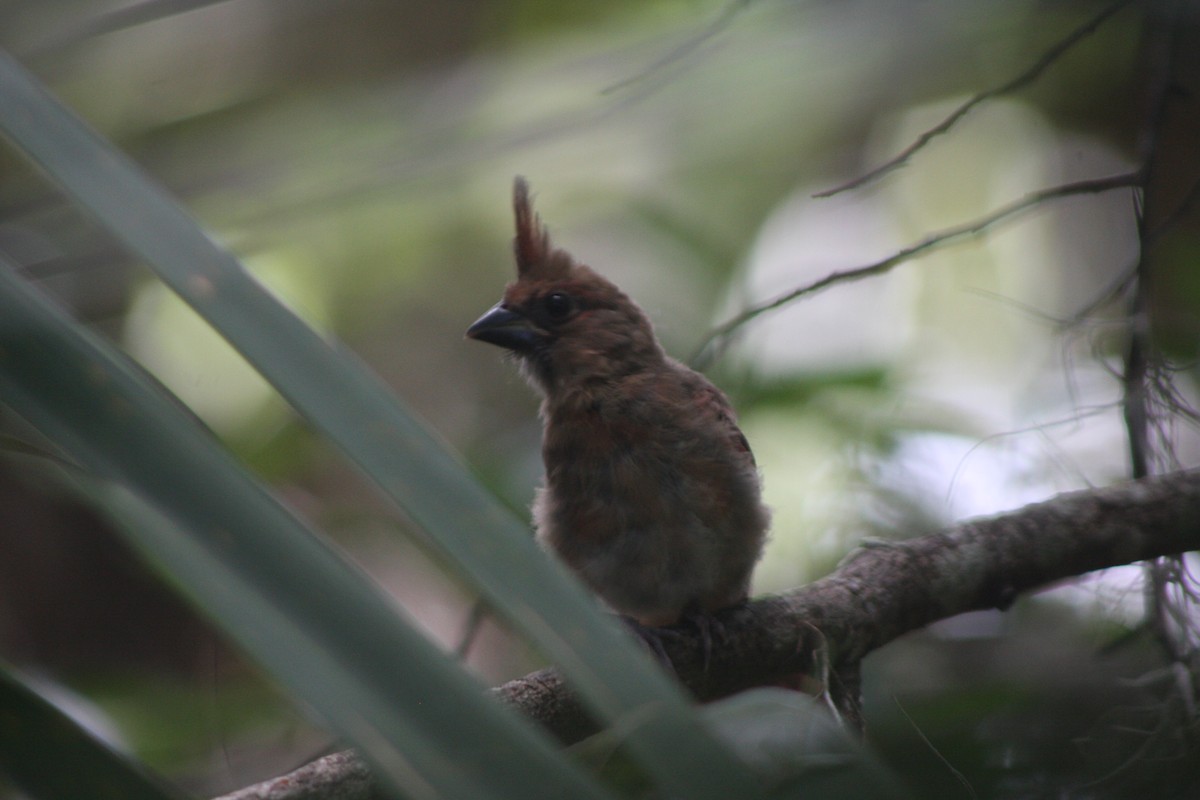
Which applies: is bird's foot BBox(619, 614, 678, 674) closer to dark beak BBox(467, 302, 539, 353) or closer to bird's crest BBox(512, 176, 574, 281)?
dark beak BBox(467, 302, 539, 353)

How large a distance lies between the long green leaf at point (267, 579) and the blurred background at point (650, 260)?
0.60 meters

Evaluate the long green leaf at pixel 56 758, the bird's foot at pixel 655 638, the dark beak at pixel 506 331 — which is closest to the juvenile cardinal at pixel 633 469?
the dark beak at pixel 506 331

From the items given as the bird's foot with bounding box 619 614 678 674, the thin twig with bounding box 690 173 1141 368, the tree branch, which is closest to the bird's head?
the thin twig with bounding box 690 173 1141 368

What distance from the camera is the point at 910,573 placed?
257 cm

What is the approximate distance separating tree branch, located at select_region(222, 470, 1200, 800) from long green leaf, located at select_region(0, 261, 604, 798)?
1677 mm

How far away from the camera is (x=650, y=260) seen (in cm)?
519

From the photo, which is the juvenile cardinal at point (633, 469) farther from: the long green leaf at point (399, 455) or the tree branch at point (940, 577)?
the long green leaf at point (399, 455)

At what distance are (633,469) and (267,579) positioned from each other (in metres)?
1.94

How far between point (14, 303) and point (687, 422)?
206 centimetres

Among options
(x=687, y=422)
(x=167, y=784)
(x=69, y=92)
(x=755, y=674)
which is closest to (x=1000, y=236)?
(x=687, y=422)

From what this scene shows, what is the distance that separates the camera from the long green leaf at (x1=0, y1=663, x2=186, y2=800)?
40.4 inches

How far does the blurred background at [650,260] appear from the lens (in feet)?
8.34

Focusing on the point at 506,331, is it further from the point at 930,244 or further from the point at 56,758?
the point at 56,758

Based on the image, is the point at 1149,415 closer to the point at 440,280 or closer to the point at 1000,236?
the point at 1000,236
